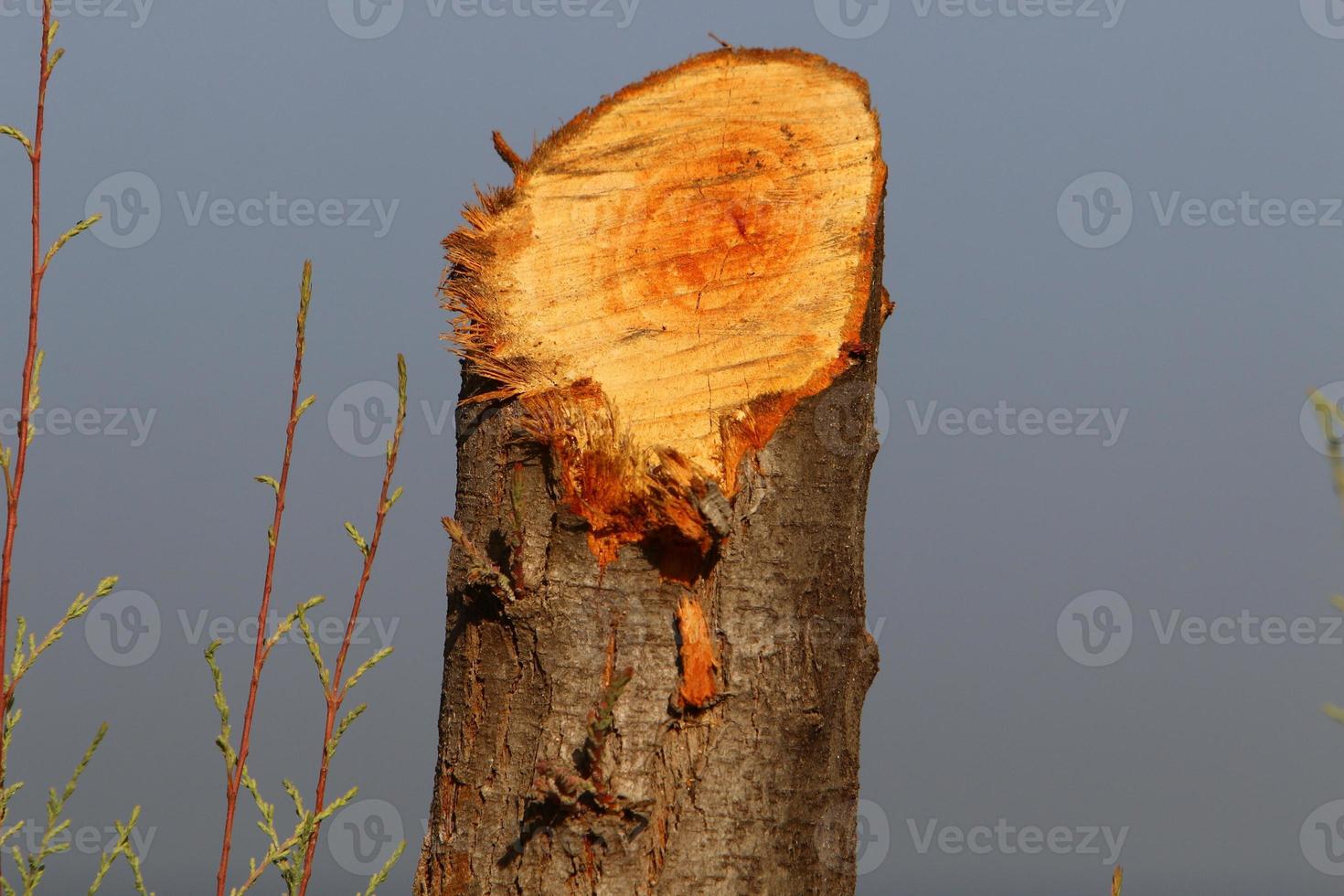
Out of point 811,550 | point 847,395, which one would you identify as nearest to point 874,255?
point 847,395

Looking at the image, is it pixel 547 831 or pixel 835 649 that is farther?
pixel 835 649

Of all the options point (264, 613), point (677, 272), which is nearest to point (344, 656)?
point (264, 613)

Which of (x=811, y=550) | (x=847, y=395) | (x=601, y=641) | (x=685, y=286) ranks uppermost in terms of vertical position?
(x=685, y=286)

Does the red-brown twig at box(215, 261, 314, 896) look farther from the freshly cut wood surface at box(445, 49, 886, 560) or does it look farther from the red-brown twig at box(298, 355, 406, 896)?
the freshly cut wood surface at box(445, 49, 886, 560)

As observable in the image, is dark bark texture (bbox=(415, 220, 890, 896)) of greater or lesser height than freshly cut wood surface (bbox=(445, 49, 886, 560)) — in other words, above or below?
below

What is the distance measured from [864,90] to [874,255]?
0.40 meters

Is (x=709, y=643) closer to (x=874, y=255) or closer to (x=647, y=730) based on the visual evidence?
(x=647, y=730)

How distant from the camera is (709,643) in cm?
205

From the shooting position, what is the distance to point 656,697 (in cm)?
202

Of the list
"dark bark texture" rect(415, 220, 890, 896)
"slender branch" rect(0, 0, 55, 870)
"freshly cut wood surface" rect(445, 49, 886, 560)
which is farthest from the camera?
"freshly cut wood surface" rect(445, 49, 886, 560)

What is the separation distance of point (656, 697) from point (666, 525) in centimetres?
29

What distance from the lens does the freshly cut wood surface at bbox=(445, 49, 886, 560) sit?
2.12 metres

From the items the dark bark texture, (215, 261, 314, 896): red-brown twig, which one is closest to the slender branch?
(215, 261, 314, 896): red-brown twig

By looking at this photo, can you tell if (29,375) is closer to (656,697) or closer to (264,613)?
(264,613)
